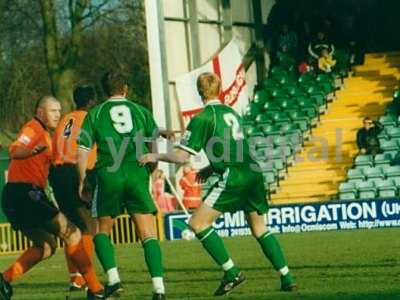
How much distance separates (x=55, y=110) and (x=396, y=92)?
1876 cm

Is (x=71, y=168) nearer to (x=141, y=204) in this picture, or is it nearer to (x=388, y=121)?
(x=141, y=204)

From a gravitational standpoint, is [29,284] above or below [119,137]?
below

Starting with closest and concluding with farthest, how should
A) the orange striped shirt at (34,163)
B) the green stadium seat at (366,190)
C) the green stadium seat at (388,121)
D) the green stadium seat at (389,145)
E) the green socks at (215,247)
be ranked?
the green socks at (215,247) → the orange striped shirt at (34,163) → the green stadium seat at (366,190) → the green stadium seat at (389,145) → the green stadium seat at (388,121)

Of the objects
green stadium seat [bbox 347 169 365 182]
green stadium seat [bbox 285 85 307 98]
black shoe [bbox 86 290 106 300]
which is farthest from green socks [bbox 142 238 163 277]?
green stadium seat [bbox 285 85 307 98]

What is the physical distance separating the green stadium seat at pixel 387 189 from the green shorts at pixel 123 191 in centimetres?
1616

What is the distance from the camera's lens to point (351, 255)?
52.3 feet

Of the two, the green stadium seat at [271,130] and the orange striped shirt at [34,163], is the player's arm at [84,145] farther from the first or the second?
the green stadium seat at [271,130]

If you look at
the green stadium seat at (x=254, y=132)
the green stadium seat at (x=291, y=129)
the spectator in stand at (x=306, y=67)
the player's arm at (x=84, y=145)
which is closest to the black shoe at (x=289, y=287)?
the player's arm at (x=84, y=145)

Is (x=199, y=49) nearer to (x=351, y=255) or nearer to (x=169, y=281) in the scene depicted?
(x=351, y=255)

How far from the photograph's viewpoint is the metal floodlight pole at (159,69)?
1111 inches

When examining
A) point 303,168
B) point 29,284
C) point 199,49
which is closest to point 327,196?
point 303,168

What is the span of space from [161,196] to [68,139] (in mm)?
14460

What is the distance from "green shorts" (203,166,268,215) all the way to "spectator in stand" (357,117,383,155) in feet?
53.9

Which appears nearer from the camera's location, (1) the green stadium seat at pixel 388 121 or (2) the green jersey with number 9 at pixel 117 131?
(2) the green jersey with number 9 at pixel 117 131
